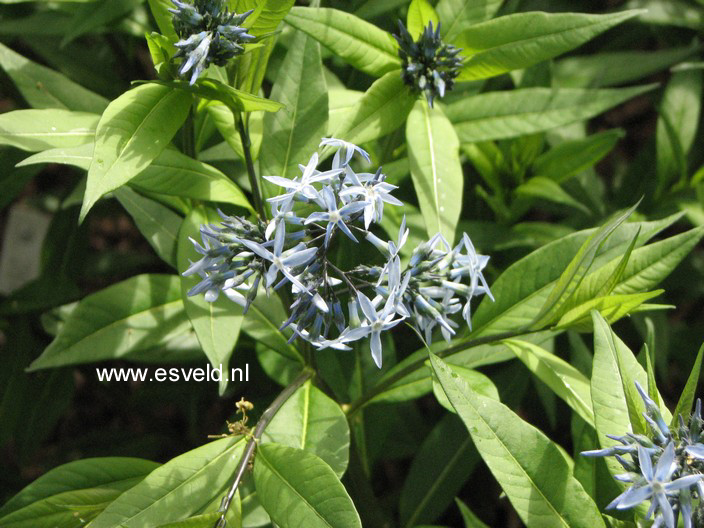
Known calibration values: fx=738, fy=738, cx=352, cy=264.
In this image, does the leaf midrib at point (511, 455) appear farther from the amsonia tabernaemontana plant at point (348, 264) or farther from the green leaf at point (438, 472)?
the green leaf at point (438, 472)

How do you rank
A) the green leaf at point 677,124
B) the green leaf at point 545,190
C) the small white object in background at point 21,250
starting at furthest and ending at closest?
the small white object in background at point 21,250
the green leaf at point 677,124
the green leaf at point 545,190

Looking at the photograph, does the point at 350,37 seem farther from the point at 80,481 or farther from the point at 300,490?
the point at 80,481

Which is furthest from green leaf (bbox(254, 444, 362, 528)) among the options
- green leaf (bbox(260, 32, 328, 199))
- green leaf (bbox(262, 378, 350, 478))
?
green leaf (bbox(260, 32, 328, 199))

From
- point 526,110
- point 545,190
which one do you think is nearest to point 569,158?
point 545,190

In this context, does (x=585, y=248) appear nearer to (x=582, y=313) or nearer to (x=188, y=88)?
(x=582, y=313)

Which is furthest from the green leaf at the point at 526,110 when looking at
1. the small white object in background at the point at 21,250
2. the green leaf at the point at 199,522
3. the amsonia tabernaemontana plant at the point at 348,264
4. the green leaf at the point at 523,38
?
the small white object in background at the point at 21,250
